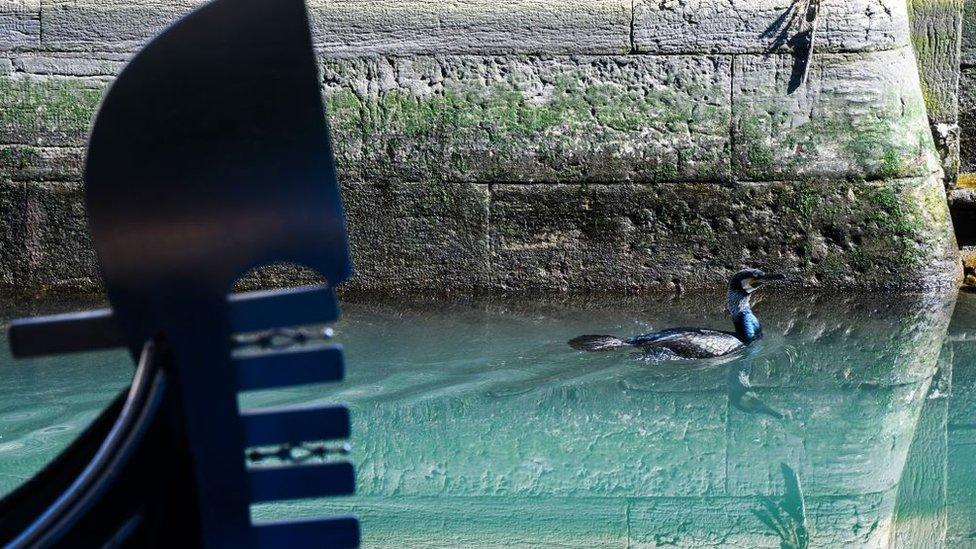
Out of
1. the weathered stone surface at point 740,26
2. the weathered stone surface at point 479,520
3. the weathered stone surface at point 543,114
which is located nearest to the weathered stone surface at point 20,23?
the weathered stone surface at point 543,114

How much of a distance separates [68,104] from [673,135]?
3104mm

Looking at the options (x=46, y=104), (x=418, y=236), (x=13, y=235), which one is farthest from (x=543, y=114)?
(x=13, y=235)

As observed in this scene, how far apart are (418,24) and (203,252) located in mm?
4546

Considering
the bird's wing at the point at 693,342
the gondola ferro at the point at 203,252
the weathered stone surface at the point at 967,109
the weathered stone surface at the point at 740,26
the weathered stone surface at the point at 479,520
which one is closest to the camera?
the gondola ferro at the point at 203,252

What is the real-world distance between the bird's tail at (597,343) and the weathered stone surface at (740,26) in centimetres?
167

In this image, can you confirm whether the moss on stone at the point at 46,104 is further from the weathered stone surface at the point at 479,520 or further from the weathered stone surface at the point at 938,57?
the weathered stone surface at the point at 938,57

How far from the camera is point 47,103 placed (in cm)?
671

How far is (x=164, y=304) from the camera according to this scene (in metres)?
2.31

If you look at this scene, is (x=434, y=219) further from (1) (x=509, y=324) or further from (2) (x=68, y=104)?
(2) (x=68, y=104)

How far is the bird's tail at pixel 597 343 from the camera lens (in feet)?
19.1

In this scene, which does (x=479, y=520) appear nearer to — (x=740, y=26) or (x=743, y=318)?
(x=743, y=318)

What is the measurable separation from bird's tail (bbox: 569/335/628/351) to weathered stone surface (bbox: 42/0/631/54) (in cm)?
163

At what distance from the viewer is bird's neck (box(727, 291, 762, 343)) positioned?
19.7ft

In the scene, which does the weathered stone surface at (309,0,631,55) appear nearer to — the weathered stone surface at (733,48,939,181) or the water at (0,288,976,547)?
the weathered stone surface at (733,48,939,181)
